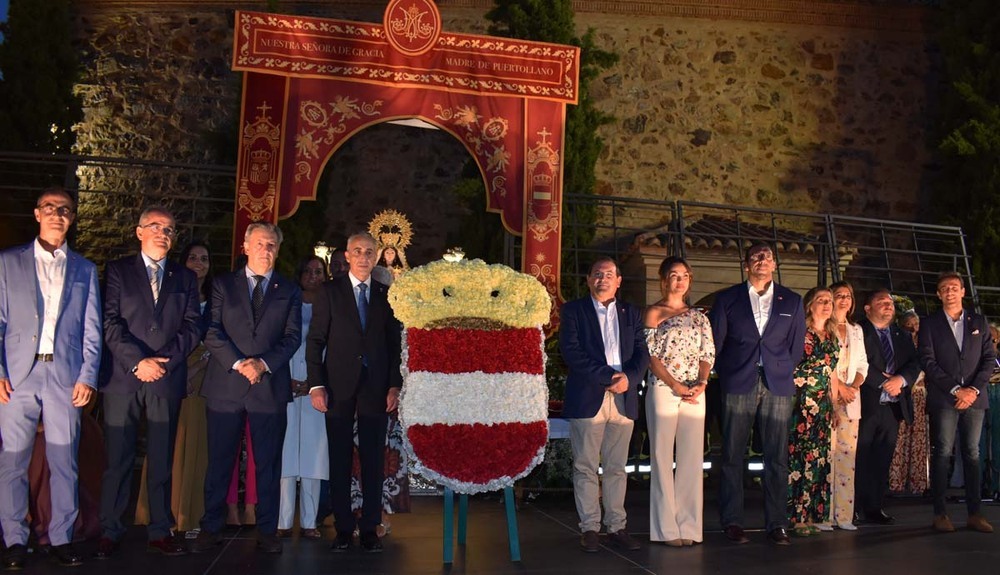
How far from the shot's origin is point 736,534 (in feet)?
15.5

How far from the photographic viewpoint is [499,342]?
4070mm

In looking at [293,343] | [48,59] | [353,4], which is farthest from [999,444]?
[48,59]

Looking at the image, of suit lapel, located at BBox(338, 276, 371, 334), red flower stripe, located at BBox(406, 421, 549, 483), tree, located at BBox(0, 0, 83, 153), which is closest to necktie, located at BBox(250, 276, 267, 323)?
suit lapel, located at BBox(338, 276, 371, 334)

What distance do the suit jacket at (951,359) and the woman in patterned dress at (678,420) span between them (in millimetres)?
1611

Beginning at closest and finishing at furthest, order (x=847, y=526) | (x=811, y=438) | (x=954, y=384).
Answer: (x=811, y=438) → (x=847, y=526) → (x=954, y=384)

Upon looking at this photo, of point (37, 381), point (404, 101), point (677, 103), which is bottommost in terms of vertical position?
point (37, 381)

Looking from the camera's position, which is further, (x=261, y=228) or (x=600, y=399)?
(x=600, y=399)

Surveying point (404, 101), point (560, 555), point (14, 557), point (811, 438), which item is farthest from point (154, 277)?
point (404, 101)

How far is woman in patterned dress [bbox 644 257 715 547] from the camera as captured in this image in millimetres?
4625

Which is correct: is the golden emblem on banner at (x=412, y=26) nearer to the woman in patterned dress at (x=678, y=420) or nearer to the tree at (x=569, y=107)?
the tree at (x=569, y=107)

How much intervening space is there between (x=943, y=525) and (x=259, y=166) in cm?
536

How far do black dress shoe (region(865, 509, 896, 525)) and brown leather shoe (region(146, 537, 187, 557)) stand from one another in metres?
3.93

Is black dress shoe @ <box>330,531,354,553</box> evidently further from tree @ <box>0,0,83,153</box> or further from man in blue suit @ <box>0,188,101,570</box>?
tree @ <box>0,0,83,153</box>

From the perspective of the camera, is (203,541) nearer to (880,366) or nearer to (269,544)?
(269,544)
